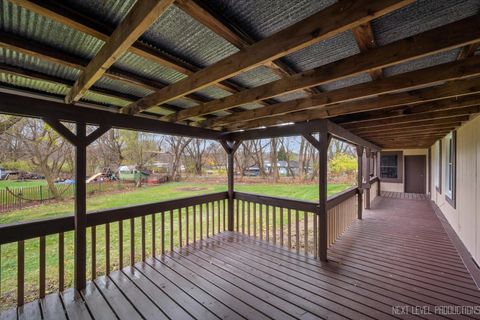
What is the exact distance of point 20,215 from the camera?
6.79 metres

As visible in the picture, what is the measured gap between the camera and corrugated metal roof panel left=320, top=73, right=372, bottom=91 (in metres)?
2.06

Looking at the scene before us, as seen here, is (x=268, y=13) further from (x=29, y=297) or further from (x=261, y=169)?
(x=261, y=169)

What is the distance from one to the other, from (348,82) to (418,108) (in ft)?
Result: 4.97

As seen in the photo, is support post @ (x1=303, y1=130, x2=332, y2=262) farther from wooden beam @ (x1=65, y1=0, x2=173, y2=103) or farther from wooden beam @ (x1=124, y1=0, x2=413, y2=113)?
wooden beam @ (x1=65, y1=0, x2=173, y2=103)

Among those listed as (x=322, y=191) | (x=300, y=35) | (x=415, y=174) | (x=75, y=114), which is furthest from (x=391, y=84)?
(x=415, y=174)

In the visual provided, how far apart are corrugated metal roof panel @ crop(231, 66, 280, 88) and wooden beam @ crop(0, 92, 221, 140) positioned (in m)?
1.73

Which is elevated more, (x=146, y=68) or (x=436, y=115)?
(x=146, y=68)

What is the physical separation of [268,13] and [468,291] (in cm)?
373

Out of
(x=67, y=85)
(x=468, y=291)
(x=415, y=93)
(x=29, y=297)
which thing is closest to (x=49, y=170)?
(x=29, y=297)

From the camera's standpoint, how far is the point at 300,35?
121cm

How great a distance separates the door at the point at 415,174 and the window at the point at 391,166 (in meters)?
0.29

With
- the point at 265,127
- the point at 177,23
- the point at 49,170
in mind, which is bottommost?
the point at 49,170

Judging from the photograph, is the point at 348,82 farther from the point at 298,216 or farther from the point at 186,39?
the point at 298,216

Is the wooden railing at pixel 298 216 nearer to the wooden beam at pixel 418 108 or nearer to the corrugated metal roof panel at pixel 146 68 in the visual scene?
the wooden beam at pixel 418 108
